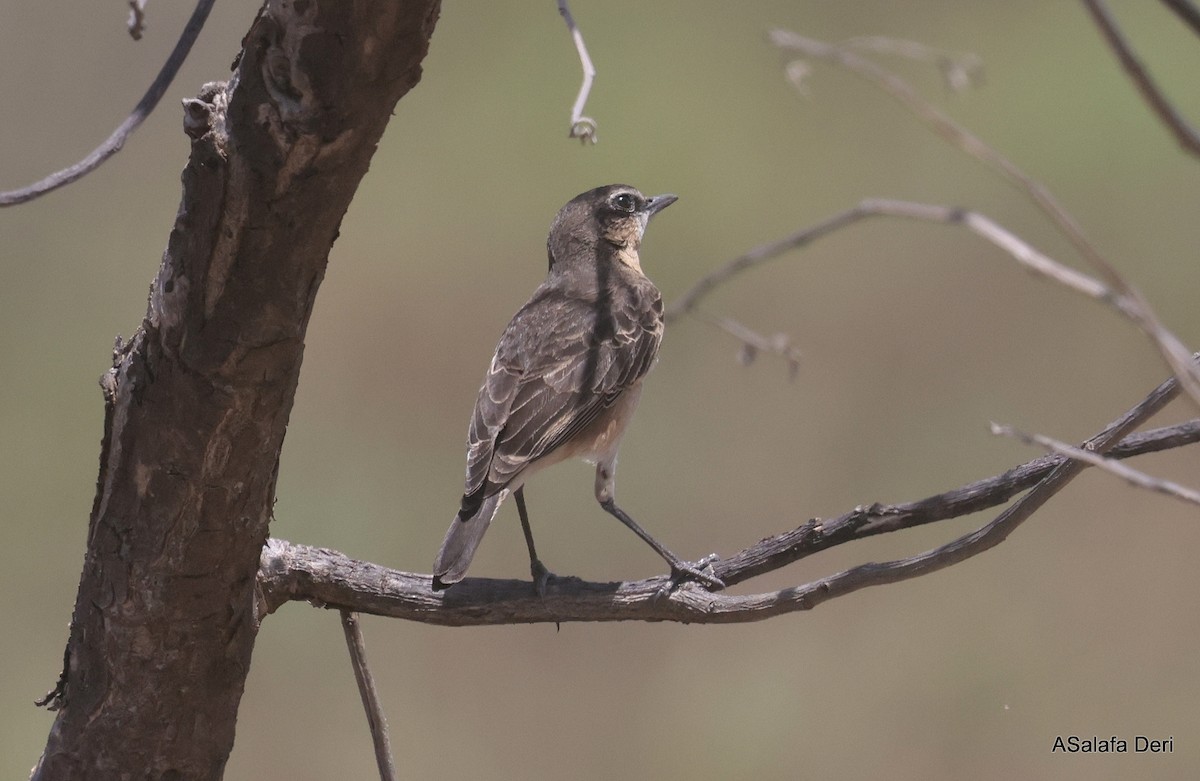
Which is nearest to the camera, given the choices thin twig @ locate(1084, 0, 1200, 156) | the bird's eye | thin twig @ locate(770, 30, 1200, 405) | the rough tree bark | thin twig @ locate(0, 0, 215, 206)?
thin twig @ locate(1084, 0, 1200, 156)

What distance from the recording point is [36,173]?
11.6m

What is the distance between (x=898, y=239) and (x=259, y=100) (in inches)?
409

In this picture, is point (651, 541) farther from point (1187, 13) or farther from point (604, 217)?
point (1187, 13)

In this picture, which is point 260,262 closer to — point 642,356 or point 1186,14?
point 1186,14

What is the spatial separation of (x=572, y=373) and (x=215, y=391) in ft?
7.21

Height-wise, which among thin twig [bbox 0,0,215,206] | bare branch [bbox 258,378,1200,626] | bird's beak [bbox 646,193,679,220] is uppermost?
bird's beak [bbox 646,193,679,220]

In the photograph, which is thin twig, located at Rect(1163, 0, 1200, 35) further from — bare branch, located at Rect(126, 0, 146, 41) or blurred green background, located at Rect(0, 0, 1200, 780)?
blurred green background, located at Rect(0, 0, 1200, 780)

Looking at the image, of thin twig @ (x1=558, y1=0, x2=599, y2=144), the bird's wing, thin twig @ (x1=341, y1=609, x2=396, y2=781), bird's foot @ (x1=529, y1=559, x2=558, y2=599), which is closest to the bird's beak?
the bird's wing

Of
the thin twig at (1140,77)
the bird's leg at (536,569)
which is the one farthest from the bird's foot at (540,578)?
the thin twig at (1140,77)

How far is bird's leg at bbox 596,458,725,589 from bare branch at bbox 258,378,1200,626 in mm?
38

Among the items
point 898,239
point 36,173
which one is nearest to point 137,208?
point 36,173

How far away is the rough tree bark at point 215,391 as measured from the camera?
2.56 meters

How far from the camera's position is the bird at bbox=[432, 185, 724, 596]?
4.58 metres

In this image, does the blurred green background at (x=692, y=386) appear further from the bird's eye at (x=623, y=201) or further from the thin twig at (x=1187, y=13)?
the thin twig at (x=1187, y=13)
